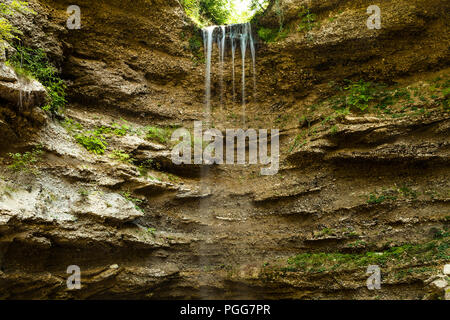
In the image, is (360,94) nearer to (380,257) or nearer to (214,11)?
(380,257)

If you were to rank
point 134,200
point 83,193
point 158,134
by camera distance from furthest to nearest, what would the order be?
point 158,134 → point 134,200 → point 83,193

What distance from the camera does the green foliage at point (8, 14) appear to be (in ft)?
23.3

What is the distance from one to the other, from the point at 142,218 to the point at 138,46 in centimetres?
663

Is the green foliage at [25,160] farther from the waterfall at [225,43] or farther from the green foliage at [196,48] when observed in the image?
the green foliage at [196,48]

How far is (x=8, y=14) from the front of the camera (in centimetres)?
786

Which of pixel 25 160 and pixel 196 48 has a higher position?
pixel 196 48

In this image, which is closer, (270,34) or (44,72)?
(44,72)
